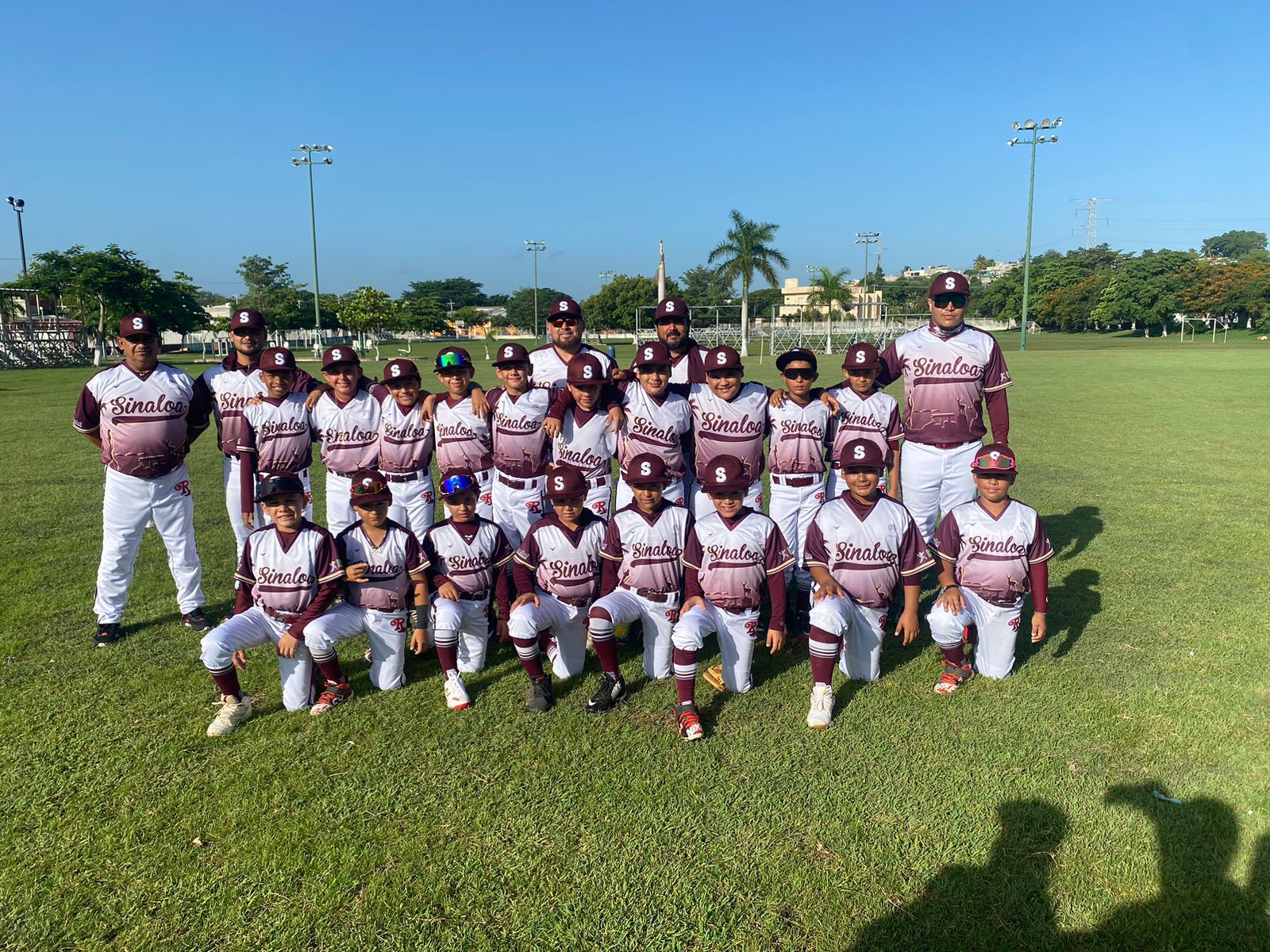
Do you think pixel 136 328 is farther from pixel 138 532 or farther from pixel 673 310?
pixel 673 310

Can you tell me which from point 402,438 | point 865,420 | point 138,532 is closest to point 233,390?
point 138,532

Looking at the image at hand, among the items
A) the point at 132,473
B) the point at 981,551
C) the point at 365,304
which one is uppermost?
the point at 365,304

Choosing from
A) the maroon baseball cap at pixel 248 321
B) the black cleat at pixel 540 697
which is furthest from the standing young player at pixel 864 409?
the maroon baseball cap at pixel 248 321

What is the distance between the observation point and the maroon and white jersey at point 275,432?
6281 mm

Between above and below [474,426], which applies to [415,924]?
below

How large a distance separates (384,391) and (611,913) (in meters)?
4.63

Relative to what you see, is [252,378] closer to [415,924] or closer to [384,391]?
[384,391]

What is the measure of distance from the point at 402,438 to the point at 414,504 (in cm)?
56

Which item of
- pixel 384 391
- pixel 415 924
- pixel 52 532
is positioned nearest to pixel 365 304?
pixel 52 532

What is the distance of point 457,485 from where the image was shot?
5.41 metres

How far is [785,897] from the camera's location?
3377 millimetres

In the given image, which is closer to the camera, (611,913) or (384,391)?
(611,913)

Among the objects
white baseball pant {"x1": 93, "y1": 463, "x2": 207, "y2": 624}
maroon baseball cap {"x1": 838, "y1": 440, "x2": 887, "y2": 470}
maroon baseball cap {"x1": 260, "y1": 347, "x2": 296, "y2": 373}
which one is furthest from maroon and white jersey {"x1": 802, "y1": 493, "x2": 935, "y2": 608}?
white baseball pant {"x1": 93, "y1": 463, "x2": 207, "y2": 624}

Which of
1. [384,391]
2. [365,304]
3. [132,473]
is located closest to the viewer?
[132,473]
